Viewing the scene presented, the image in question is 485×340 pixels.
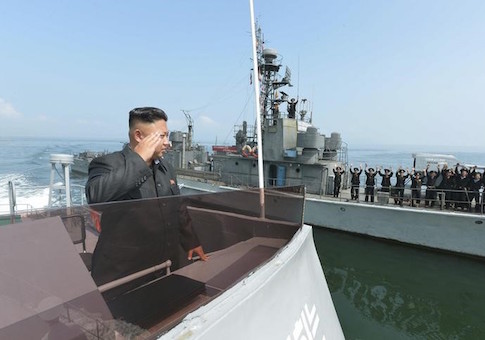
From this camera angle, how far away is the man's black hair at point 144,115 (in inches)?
70.4

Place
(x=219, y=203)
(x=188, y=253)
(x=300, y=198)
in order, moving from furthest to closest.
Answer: (x=300, y=198), (x=219, y=203), (x=188, y=253)

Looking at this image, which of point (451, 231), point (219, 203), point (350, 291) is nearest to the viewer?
point (219, 203)

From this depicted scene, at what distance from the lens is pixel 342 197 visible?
15492 mm

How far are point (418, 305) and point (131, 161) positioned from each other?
9.37 meters

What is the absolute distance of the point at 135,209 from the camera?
1581 mm

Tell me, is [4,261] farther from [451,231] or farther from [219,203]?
[451,231]

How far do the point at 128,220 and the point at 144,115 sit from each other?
62 cm

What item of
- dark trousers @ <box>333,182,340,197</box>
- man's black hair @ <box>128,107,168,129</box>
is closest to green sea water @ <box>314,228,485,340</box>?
dark trousers @ <box>333,182,340,197</box>

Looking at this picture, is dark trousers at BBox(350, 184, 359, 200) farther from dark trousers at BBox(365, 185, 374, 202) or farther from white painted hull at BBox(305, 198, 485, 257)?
white painted hull at BBox(305, 198, 485, 257)

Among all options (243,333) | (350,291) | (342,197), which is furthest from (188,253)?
(342,197)

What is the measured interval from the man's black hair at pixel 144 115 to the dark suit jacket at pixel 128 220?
0.20m

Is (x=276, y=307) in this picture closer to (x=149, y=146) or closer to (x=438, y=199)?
(x=149, y=146)

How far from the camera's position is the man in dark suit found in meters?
1.53

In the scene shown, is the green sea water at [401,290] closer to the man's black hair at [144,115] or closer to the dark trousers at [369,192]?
the dark trousers at [369,192]
